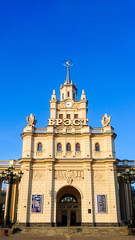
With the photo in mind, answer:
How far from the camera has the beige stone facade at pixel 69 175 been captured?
36956mm

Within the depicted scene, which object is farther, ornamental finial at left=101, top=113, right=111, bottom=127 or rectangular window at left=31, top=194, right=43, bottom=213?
ornamental finial at left=101, top=113, right=111, bottom=127

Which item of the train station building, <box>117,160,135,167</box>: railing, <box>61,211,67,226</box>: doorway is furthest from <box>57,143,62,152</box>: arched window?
<box>117,160,135,167</box>: railing

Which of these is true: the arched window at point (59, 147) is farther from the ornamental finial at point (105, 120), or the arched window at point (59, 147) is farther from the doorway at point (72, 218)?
the doorway at point (72, 218)

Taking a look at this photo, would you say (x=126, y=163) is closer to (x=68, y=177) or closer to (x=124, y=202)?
(x=124, y=202)

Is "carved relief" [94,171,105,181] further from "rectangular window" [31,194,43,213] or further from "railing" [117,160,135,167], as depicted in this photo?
"rectangular window" [31,194,43,213]

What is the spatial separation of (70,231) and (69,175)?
948 cm

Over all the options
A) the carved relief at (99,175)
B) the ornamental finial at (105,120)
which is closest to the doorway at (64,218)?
the carved relief at (99,175)

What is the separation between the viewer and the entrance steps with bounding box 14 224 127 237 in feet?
104

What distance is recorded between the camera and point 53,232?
32.5m

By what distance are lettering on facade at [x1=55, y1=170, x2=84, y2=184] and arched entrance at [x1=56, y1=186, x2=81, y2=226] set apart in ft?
9.16

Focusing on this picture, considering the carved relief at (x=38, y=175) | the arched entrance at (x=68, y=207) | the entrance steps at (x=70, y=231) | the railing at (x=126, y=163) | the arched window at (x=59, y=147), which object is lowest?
the entrance steps at (x=70, y=231)

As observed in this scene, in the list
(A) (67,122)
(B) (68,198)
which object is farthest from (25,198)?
(A) (67,122)

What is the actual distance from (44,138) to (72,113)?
10.4 m

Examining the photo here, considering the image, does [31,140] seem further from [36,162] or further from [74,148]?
Answer: [74,148]
